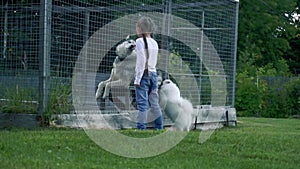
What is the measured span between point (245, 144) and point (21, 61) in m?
3.70

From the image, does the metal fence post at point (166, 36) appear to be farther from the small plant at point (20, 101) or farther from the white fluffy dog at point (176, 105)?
the small plant at point (20, 101)

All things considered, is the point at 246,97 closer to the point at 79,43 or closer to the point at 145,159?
the point at 79,43

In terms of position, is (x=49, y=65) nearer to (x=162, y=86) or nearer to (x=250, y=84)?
(x=162, y=86)

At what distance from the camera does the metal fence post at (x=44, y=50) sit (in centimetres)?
785

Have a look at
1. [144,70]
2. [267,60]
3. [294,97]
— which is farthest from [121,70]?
[267,60]

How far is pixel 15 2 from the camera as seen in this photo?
9.41m

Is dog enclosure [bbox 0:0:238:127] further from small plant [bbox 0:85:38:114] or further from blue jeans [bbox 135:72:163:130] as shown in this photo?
blue jeans [bbox 135:72:163:130]

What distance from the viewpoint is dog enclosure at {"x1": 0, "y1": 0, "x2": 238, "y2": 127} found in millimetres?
8102

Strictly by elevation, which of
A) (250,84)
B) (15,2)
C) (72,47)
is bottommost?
(250,84)

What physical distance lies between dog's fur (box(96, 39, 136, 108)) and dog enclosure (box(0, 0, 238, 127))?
12 cm

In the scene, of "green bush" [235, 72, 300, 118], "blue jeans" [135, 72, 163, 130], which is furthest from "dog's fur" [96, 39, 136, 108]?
"green bush" [235, 72, 300, 118]

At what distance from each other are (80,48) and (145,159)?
11.7 ft

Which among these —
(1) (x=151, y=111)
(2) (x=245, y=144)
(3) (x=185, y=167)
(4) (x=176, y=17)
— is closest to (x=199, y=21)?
(4) (x=176, y=17)

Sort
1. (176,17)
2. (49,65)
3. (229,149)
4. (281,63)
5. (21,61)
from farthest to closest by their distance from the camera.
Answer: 1. (281,63)
2. (176,17)
3. (21,61)
4. (49,65)
5. (229,149)
